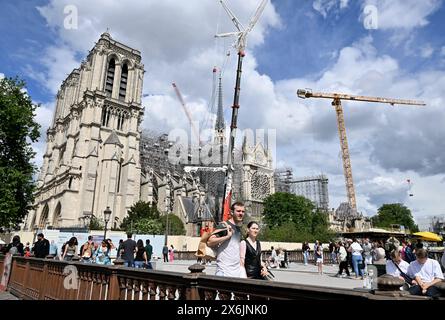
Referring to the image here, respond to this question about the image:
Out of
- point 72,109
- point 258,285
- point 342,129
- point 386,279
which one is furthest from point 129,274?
point 342,129

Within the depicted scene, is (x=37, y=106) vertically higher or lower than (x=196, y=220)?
higher

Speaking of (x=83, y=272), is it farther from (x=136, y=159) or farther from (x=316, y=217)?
(x=316, y=217)

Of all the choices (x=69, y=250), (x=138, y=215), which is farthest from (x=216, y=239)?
(x=138, y=215)

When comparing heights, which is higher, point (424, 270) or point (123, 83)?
point (123, 83)

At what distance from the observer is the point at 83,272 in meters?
6.29

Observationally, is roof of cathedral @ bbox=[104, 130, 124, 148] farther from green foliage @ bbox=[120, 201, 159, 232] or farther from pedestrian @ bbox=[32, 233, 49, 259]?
pedestrian @ bbox=[32, 233, 49, 259]

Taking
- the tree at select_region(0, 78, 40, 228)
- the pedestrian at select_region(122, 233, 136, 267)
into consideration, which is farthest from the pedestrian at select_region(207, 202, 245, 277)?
the tree at select_region(0, 78, 40, 228)

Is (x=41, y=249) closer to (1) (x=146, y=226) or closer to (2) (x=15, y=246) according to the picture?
(2) (x=15, y=246)

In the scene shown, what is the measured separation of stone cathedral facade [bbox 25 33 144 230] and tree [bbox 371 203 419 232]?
224 ft

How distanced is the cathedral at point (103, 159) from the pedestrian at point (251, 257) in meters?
39.5

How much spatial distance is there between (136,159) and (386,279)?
56750 millimetres

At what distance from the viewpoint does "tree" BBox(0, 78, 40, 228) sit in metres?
21.3

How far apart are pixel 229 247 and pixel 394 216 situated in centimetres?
9552

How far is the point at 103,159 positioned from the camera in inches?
2105
